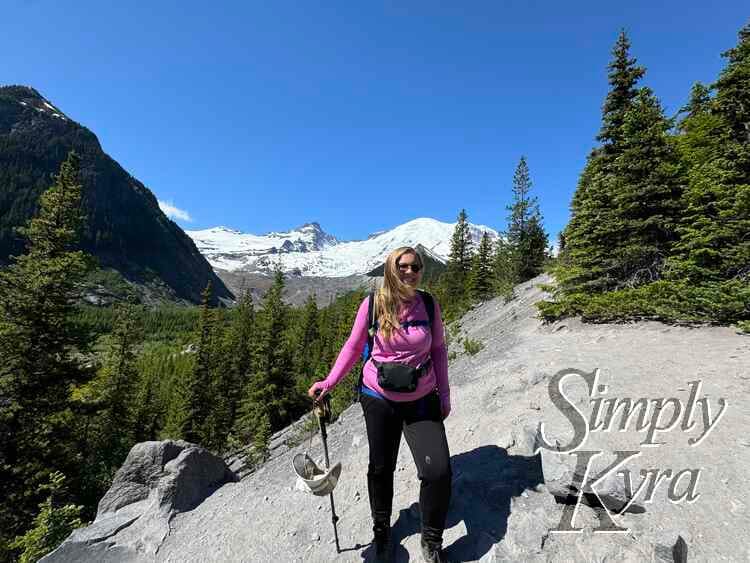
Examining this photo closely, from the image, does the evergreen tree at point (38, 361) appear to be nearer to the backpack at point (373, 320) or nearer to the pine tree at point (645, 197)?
the backpack at point (373, 320)

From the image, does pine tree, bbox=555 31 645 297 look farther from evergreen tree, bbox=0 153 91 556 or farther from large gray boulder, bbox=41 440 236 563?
evergreen tree, bbox=0 153 91 556

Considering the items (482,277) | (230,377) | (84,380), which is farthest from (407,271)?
(230,377)

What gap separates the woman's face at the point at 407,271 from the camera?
362 cm

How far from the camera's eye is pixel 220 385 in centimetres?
3544

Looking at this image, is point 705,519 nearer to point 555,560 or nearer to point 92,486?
point 555,560

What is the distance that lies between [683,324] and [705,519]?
7485 mm

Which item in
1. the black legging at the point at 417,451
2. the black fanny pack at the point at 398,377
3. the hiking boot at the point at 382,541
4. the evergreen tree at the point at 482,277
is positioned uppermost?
the evergreen tree at the point at 482,277

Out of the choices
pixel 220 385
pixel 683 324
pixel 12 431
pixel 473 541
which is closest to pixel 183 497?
pixel 473 541

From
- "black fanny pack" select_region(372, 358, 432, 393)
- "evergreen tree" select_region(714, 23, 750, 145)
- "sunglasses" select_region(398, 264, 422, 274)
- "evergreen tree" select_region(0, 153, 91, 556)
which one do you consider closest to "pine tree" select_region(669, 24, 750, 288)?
"evergreen tree" select_region(714, 23, 750, 145)

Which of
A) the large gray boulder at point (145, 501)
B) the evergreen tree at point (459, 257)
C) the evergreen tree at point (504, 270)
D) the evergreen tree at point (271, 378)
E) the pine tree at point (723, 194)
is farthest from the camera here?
the evergreen tree at point (459, 257)

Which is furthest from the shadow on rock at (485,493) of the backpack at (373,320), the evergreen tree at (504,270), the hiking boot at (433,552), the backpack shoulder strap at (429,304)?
the evergreen tree at (504,270)

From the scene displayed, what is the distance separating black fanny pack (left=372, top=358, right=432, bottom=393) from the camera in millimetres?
3303

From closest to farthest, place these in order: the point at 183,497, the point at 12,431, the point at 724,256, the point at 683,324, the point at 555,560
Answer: the point at 555,560, the point at 183,497, the point at 724,256, the point at 683,324, the point at 12,431

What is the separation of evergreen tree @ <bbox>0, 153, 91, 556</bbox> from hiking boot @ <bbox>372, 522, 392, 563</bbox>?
1412 centimetres
